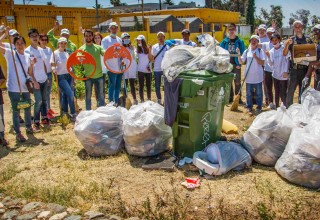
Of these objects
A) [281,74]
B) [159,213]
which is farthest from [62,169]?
[281,74]

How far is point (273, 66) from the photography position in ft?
21.6

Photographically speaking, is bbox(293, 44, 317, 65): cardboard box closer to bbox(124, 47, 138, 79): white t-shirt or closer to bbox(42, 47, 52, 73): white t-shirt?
bbox(124, 47, 138, 79): white t-shirt

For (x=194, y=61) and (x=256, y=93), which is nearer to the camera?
(x=194, y=61)

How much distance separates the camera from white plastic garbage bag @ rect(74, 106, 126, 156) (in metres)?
4.78

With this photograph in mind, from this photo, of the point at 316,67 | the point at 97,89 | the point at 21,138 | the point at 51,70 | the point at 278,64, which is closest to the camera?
the point at 21,138

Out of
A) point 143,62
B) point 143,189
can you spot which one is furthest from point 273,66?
point 143,189

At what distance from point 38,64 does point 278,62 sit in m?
4.42

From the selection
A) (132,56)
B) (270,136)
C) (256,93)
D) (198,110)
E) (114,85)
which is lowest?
(270,136)

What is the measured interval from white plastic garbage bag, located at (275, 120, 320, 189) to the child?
2703 millimetres

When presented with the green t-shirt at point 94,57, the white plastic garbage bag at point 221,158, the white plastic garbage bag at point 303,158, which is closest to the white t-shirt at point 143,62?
the green t-shirt at point 94,57

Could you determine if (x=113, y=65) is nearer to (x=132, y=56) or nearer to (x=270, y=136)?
(x=132, y=56)

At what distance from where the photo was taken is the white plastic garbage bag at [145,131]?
4.55m

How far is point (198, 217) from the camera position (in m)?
3.24

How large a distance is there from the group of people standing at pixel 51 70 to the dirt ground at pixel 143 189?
119 cm
